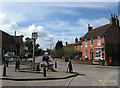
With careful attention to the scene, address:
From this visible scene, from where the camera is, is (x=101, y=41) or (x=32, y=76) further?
(x=101, y=41)

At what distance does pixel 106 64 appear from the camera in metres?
24.4

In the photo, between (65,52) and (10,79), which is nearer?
(10,79)

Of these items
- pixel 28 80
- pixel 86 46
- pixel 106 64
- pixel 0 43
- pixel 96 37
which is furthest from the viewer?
pixel 0 43

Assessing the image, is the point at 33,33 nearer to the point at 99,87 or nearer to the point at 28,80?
the point at 28,80

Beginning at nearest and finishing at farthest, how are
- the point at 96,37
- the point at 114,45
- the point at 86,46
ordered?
the point at 114,45, the point at 96,37, the point at 86,46

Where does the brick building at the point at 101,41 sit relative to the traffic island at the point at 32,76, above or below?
above

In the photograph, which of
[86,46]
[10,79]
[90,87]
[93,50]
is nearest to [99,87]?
[90,87]

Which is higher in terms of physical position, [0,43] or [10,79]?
[0,43]

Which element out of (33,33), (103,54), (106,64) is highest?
(33,33)

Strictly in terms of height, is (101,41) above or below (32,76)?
above

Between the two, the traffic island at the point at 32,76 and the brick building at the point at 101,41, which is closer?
the traffic island at the point at 32,76

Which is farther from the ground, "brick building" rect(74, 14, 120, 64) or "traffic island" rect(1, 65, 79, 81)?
"brick building" rect(74, 14, 120, 64)

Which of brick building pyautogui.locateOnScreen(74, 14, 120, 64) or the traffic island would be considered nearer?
the traffic island

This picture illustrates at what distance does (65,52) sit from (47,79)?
31328mm
